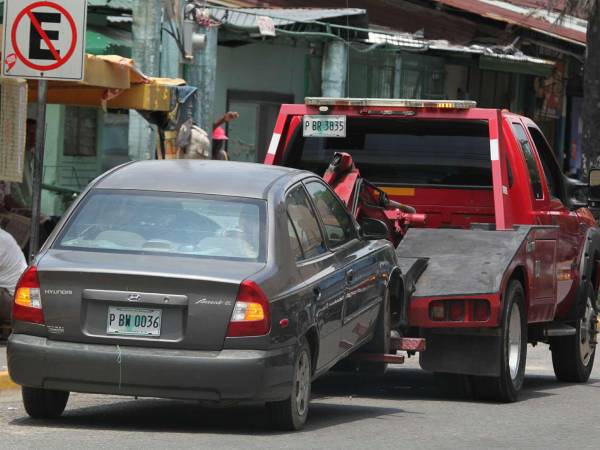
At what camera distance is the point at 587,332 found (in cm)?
1298

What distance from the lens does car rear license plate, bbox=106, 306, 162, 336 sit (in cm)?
823

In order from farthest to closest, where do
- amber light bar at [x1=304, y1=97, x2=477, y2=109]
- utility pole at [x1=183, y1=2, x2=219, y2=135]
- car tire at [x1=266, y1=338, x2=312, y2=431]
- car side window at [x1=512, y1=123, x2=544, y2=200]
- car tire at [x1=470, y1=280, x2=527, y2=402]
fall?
utility pole at [x1=183, y1=2, x2=219, y2=135] → car side window at [x1=512, y1=123, x2=544, y2=200] → amber light bar at [x1=304, y1=97, x2=477, y2=109] → car tire at [x1=470, y1=280, x2=527, y2=402] → car tire at [x1=266, y1=338, x2=312, y2=431]

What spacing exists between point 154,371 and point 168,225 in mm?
1004

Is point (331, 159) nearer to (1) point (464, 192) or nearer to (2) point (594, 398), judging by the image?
(1) point (464, 192)

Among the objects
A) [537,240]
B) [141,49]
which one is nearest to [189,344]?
[537,240]

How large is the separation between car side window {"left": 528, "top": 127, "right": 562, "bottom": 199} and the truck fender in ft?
1.55

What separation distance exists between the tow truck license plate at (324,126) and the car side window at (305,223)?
266 cm

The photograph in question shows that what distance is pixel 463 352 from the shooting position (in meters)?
10.8

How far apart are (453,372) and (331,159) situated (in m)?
2.43

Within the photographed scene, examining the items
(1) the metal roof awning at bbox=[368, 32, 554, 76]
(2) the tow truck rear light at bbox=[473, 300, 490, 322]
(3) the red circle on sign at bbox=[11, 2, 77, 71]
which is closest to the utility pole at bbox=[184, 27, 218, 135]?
Result: (1) the metal roof awning at bbox=[368, 32, 554, 76]

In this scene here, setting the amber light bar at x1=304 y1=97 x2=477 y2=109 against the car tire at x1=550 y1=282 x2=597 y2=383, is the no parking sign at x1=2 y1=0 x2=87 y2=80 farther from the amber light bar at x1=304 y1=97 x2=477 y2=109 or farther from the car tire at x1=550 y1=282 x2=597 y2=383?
the car tire at x1=550 y1=282 x2=597 y2=383

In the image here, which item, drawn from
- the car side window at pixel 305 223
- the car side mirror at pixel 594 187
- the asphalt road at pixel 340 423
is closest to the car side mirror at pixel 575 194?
the car side mirror at pixel 594 187

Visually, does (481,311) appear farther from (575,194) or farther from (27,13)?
(27,13)

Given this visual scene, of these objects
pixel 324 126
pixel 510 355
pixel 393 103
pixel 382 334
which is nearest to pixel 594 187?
pixel 393 103
